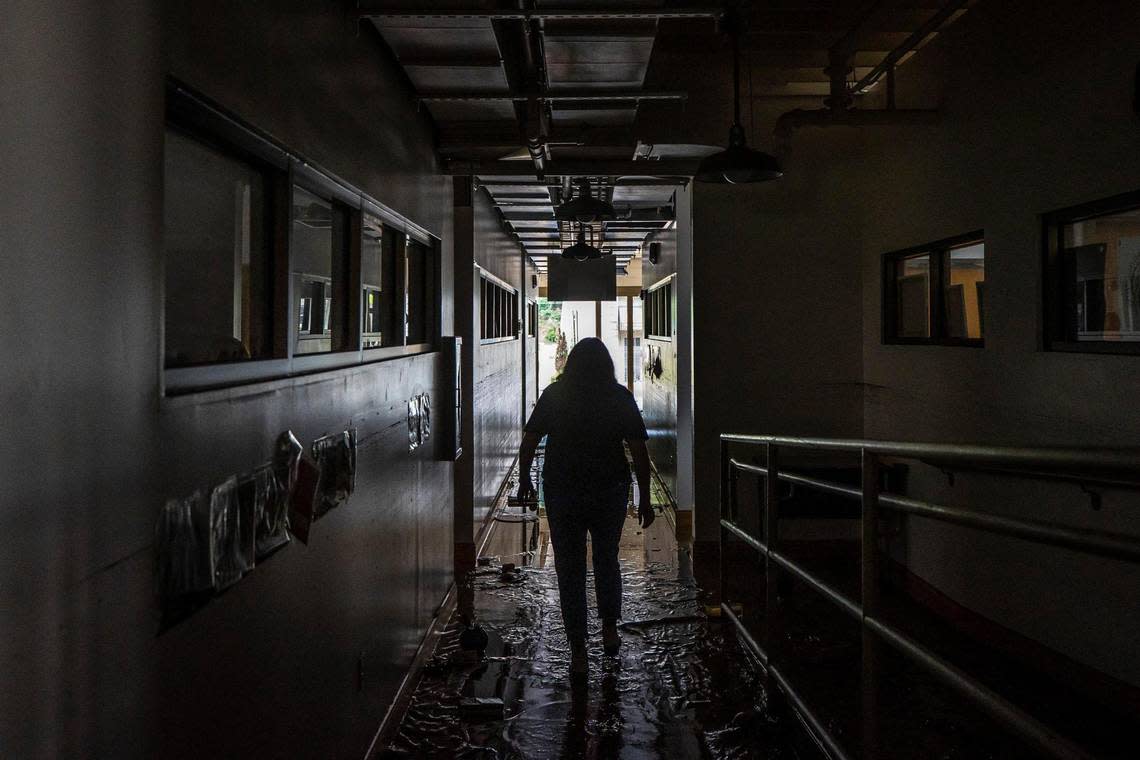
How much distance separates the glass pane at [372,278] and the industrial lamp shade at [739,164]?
1.63m

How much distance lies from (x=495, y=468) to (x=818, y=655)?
196 inches

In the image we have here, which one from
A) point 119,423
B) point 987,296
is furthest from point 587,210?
point 119,423

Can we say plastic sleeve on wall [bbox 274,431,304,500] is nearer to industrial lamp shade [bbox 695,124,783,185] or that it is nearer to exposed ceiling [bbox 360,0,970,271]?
exposed ceiling [bbox 360,0,970,271]

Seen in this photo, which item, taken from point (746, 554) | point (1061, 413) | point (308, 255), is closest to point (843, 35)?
point (1061, 413)

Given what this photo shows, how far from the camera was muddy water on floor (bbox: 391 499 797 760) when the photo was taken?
354cm

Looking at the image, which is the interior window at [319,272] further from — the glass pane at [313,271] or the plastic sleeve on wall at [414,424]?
the plastic sleeve on wall at [414,424]

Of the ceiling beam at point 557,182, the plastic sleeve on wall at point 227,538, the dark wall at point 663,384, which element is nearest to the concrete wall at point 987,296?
the ceiling beam at point 557,182

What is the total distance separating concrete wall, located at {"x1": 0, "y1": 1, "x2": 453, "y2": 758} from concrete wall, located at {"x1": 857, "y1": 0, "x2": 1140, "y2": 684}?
3.17m

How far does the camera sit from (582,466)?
14.3ft

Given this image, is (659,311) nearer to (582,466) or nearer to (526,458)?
(526,458)

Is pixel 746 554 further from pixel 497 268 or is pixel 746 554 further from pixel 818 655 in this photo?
pixel 497 268

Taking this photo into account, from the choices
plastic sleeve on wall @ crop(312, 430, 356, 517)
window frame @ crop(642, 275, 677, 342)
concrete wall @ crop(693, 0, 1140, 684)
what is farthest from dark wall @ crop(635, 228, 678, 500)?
plastic sleeve on wall @ crop(312, 430, 356, 517)

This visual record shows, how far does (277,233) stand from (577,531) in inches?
89.1

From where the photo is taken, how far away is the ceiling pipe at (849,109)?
5.37 m
